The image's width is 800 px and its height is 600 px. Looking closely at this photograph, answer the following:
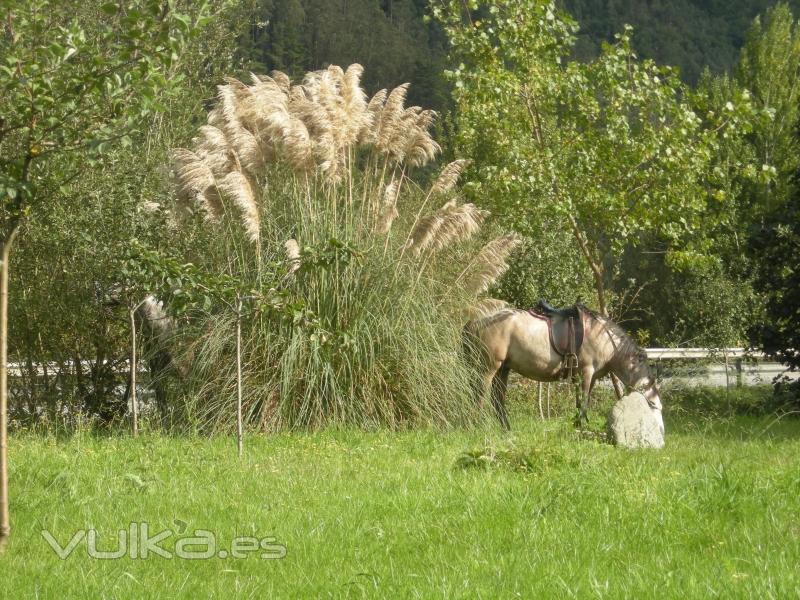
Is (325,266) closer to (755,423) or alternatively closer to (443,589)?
(443,589)

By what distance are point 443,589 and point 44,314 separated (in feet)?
32.6

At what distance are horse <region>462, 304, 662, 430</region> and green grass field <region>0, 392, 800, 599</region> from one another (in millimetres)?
3023

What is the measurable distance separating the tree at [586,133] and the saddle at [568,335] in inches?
58.0

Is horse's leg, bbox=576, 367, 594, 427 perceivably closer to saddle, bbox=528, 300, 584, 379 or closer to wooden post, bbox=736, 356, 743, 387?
saddle, bbox=528, 300, 584, 379

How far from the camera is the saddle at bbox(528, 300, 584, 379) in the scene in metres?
12.8

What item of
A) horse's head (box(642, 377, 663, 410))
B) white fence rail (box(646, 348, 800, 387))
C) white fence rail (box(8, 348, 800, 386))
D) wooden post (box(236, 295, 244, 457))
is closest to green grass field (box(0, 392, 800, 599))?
wooden post (box(236, 295, 244, 457))

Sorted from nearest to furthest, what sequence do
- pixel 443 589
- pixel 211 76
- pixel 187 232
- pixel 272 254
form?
1. pixel 443 589
2. pixel 272 254
3. pixel 187 232
4. pixel 211 76

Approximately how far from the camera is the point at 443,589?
498cm

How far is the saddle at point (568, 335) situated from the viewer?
42.1ft

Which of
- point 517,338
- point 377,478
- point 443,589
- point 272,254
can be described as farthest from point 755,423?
point 443,589

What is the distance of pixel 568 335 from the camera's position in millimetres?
12828

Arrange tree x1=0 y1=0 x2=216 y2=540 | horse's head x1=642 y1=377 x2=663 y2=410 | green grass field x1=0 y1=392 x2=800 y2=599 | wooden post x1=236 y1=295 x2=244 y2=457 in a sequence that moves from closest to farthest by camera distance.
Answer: green grass field x1=0 y1=392 x2=800 y2=599 → tree x1=0 y1=0 x2=216 y2=540 → wooden post x1=236 y1=295 x2=244 y2=457 → horse's head x1=642 y1=377 x2=663 y2=410

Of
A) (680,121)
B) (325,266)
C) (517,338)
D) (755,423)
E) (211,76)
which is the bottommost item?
(755,423)

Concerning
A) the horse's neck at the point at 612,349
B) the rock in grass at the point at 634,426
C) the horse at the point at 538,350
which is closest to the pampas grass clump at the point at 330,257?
the horse at the point at 538,350
